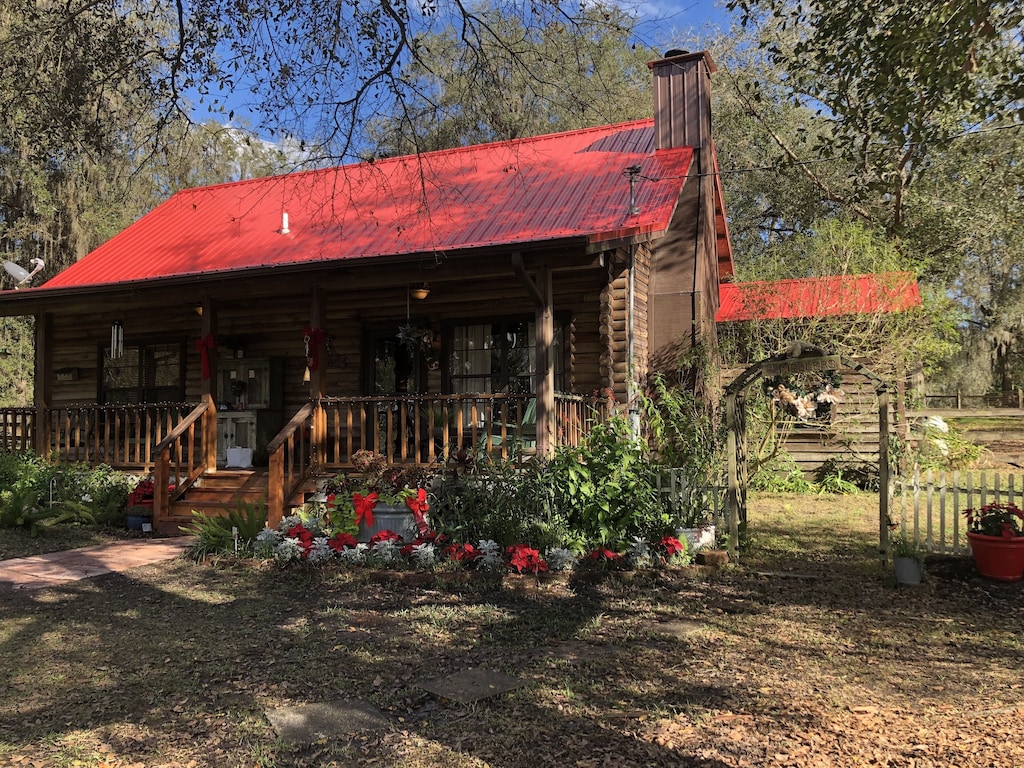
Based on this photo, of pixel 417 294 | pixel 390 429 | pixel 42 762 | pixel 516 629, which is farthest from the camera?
pixel 417 294

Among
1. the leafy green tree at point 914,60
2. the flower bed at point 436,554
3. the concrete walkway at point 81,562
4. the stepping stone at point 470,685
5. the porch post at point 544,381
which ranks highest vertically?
the leafy green tree at point 914,60

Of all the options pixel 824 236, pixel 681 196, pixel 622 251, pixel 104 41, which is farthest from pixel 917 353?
pixel 104 41

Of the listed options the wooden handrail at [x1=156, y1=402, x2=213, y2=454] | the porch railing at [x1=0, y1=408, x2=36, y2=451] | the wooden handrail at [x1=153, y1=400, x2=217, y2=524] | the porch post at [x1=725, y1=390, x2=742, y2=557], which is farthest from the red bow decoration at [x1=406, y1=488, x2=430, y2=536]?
the porch railing at [x1=0, y1=408, x2=36, y2=451]

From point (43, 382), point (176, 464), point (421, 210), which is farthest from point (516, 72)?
point (43, 382)

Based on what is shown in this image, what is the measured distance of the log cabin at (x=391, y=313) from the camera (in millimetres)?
9391

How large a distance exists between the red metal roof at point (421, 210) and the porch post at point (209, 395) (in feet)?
2.24

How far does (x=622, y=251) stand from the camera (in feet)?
33.7

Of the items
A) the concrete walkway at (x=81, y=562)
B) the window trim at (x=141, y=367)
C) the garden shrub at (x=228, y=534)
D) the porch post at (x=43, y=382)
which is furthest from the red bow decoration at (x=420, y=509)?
the window trim at (x=141, y=367)

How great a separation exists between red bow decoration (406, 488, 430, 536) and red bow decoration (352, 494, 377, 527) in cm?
41

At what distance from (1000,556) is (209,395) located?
30.7 ft

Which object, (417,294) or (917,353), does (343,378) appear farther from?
(917,353)

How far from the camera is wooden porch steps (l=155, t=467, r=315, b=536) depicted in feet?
31.3

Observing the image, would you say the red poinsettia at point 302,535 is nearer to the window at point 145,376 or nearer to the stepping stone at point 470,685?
the stepping stone at point 470,685

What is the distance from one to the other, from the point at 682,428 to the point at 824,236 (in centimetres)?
644
